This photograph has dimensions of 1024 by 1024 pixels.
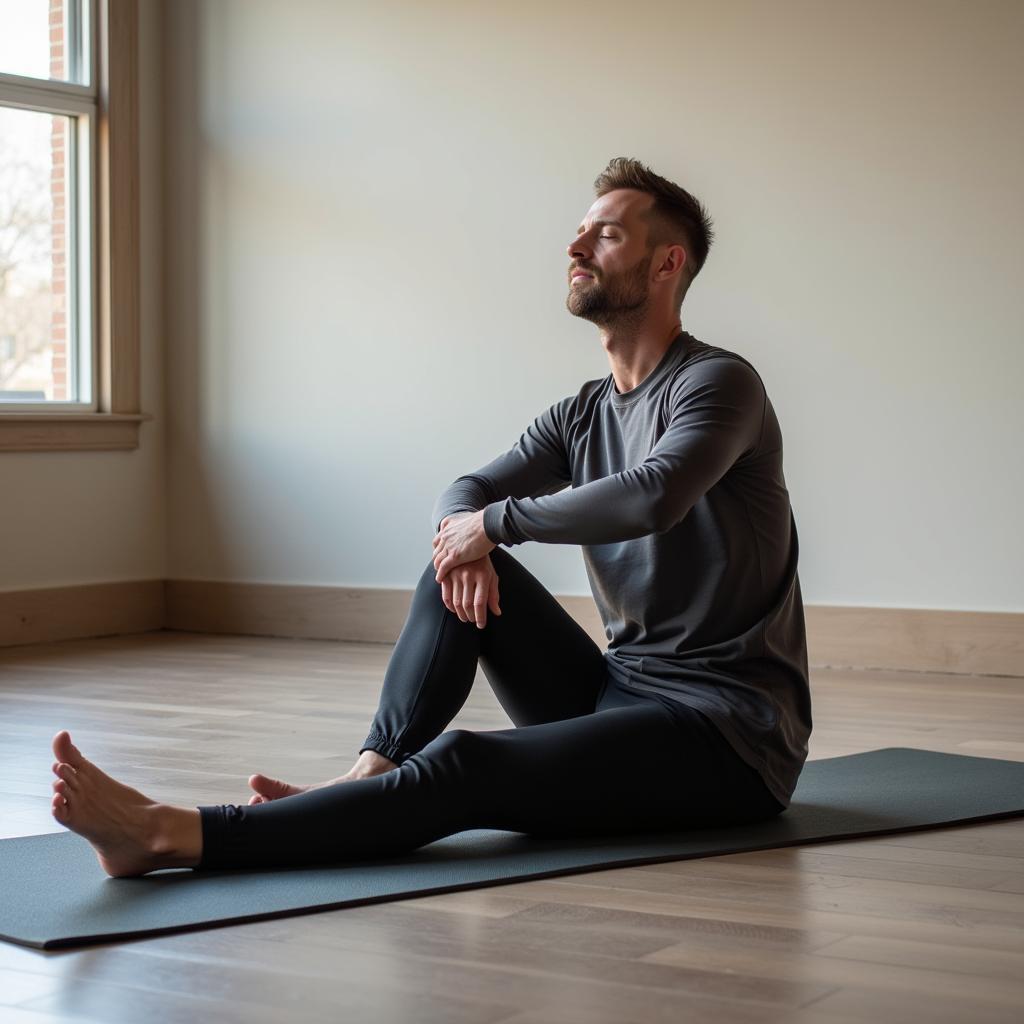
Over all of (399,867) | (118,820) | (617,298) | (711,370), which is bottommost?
(399,867)

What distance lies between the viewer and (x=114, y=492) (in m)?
5.68

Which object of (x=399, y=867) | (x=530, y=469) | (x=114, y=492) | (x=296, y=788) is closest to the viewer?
(x=399, y=867)

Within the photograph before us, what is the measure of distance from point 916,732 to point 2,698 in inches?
85.5

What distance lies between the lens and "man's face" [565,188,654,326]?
2.52 metres

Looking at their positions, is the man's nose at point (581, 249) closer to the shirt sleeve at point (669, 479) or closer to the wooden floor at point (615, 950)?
the shirt sleeve at point (669, 479)

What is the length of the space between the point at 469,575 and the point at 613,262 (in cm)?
53

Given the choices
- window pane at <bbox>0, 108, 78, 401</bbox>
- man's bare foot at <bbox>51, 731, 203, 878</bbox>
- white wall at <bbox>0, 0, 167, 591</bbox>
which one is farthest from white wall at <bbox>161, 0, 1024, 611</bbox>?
man's bare foot at <bbox>51, 731, 203, 878</bbox>

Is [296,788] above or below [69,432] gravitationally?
below

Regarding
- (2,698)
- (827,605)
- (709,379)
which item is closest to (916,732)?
(827,605)

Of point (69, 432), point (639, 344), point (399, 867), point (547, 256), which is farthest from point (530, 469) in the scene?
point (69, 432)

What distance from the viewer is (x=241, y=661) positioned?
4.89 m

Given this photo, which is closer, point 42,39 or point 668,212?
point 668,212

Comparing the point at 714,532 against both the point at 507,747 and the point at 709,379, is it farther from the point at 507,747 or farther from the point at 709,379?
the point at 507,747

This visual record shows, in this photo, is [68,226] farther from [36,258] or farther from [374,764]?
[374,764]
